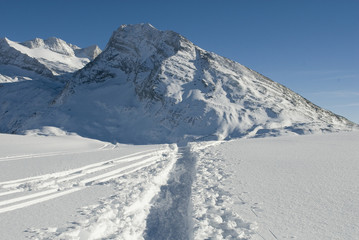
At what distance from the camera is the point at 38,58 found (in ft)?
452

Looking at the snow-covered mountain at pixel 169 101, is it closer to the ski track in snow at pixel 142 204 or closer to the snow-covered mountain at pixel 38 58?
the ski track in snow at pixel 142 204

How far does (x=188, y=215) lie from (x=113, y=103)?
5458cm

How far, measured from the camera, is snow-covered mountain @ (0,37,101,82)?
108750 millimetres

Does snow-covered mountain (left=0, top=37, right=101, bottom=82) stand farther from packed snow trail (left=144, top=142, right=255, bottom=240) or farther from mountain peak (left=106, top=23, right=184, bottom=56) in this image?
packed snow trail (left=144, top=142, right=255, bottom=240)

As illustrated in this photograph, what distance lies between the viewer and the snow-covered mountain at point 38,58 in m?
109

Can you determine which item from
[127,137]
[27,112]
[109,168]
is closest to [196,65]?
[127,137]

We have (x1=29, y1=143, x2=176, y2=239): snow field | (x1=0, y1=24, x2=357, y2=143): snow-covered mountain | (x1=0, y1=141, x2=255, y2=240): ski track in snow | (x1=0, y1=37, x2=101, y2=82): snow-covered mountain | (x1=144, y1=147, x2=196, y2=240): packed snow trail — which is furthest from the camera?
(x1=0, y1=37, x2=101, y2=82): snow-covered mountain

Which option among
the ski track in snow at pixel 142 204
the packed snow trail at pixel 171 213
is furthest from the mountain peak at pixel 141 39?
the packed snow trail at pixel 171 213

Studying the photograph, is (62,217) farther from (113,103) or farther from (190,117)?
(113,103)

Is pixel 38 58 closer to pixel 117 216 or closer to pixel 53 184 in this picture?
pixel 53 184

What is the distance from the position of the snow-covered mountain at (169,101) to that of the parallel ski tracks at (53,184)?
31.6m

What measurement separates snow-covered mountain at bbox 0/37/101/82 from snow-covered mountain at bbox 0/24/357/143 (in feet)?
124

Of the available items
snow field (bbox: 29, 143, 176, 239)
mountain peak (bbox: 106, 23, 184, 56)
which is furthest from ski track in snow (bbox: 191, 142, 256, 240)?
mountain peak (bbox: 106, 23, 184, 56)

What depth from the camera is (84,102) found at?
59812 mm
